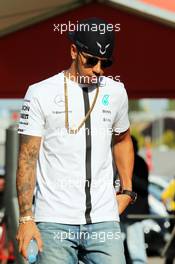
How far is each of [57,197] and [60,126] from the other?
319 millimetres

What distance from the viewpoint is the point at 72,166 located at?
12.4 feet

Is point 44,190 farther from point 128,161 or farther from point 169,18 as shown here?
point 169,18

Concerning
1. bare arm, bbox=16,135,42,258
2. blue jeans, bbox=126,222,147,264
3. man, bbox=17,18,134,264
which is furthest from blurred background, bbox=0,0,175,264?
bare arm, bbox=16,135,42,258

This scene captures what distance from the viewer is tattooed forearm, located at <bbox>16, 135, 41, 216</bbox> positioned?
149 inches

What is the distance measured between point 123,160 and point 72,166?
42 cm

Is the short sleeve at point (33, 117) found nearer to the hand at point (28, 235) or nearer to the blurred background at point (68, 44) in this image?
the hand at point (28, 235)

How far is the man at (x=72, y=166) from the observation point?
148 inches

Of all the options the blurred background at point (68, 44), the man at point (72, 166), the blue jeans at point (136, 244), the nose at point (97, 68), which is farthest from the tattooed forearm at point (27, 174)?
the blue jeans at point (136, 244)

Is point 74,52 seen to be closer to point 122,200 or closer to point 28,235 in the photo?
point 122,200

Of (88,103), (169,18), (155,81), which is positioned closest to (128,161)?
(88,103)

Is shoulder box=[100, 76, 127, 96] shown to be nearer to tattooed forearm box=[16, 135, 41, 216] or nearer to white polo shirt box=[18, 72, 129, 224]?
white polo shirt box=[18, 72, 129, 224]

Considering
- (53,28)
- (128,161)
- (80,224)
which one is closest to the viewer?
(80,224)

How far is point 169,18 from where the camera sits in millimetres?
6047

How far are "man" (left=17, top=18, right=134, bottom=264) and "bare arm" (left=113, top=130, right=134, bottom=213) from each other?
0.22m
